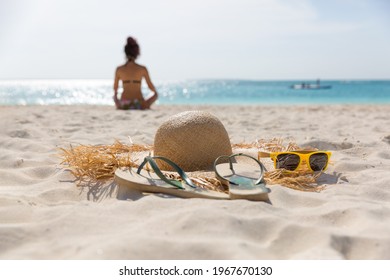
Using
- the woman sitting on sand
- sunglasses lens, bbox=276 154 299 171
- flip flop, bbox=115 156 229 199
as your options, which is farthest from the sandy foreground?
the woman sitting on sand

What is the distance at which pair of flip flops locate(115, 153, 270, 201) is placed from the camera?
214 cm

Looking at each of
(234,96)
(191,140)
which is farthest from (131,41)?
(234,96)

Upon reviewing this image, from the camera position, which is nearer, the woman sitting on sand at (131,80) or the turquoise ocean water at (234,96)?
the woman sitting on sand at (131,80)

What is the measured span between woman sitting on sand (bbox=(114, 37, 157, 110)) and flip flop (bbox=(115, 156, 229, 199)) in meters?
5.63

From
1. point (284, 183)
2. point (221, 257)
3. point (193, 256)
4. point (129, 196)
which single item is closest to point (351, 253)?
point (221, 257)

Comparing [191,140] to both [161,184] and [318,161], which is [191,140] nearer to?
[161,184]

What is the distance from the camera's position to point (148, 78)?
7.96 m

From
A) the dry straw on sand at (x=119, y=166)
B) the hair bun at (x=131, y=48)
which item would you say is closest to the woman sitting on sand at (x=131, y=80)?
the hair bun at (x=131, y=48)

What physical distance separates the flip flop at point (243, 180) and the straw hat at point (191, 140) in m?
0.13

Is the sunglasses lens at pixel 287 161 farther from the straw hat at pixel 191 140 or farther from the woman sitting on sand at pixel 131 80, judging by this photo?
the woman sitting on sand at pixel 131 80

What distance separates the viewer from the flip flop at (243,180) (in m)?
2.12

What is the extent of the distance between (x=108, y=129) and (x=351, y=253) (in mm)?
3845

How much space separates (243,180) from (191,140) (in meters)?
0.51
